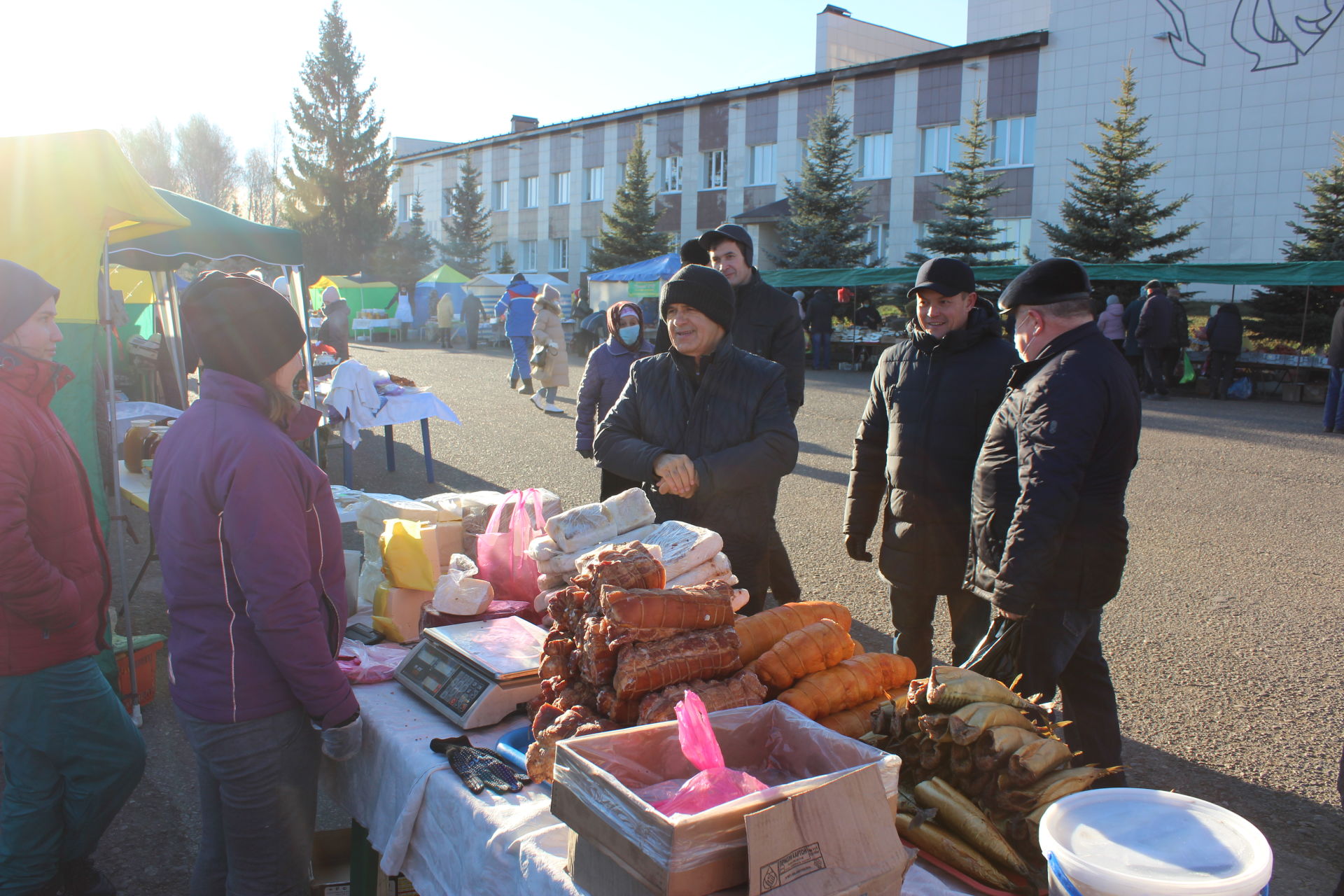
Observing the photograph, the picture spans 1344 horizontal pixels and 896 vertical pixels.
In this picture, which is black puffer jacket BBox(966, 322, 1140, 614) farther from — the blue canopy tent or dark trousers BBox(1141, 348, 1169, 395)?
the blue canopy tent

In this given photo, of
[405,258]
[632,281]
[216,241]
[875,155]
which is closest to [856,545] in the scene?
[216,241]

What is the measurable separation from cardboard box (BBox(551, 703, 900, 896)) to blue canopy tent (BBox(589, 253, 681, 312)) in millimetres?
21824

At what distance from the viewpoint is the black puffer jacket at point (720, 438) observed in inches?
135

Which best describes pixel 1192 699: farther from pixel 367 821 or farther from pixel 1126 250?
pixel 1126 250

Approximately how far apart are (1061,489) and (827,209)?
90.0 ft

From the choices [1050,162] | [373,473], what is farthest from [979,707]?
[1050,162]

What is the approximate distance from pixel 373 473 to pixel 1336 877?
356 inches

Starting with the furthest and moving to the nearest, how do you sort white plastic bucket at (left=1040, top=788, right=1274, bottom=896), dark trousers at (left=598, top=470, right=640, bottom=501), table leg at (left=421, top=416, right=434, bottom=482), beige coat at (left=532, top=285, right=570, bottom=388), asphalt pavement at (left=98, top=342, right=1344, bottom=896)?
1. beige coat at (left=532, top=285, right=570, bottom=388)
2. table leg at (left=421, top=416, right=434, bottom=482)
3. dark trousers at (left=598, top=470, right=640, bottom=501)
4. asphalt pavement at (left=98, top=342, right=1344, bottom=896)
5. white plastic bucket at (left=1040, top=788, right=1274, bottom=896)

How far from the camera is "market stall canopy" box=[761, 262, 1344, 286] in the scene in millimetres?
16281

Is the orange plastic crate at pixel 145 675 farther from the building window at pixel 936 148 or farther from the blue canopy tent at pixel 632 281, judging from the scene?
the building window at pixel 936 148

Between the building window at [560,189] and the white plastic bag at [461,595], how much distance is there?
43021 mm

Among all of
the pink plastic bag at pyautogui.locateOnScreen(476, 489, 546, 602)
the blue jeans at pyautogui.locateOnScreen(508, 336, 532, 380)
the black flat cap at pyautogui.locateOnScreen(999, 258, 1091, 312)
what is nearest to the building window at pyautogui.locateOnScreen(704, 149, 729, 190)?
the blue jeans at pyautogui.locateOnScreen(508, 336, 532, 380)

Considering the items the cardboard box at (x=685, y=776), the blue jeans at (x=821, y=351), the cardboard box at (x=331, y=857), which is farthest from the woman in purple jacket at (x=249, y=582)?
the blue jeans at (x=821, y=351)

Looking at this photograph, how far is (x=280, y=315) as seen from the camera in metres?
2.35
